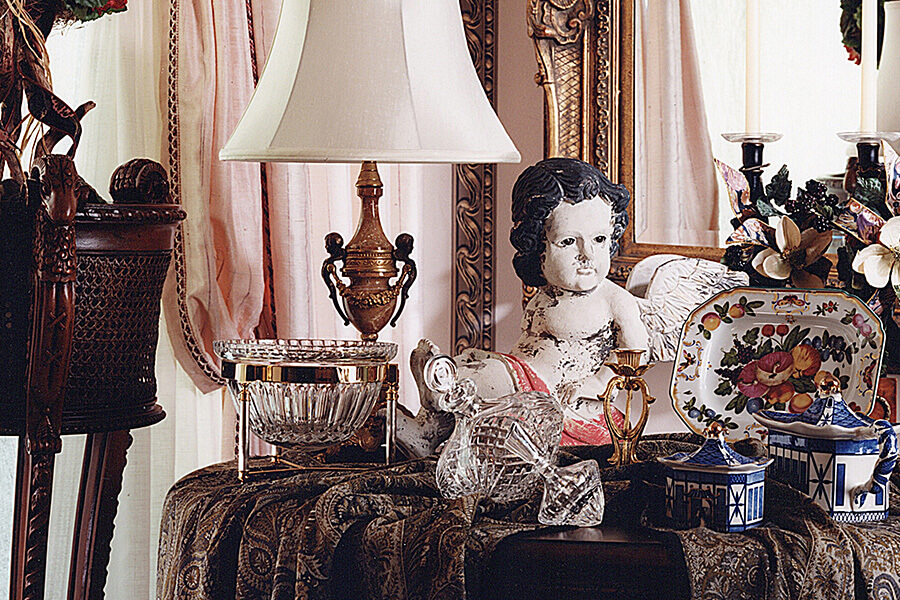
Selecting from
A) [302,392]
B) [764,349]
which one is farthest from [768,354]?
[302,392]

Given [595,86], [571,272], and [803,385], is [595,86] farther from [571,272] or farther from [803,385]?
[803,385]

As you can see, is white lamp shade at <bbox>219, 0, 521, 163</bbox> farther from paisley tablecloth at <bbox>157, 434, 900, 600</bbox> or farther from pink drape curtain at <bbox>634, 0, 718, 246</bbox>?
pink drape curtain at <bbox>634, 0, 718, 246</bbox>

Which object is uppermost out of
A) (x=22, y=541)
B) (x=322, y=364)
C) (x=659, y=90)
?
(x=659, y=90)

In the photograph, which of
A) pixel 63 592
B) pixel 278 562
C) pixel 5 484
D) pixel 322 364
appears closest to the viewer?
pixel 278 562

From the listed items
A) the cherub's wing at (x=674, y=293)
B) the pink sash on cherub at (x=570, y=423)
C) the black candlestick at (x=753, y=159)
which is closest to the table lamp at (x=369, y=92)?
the black candlestick at (x=753, y=159)

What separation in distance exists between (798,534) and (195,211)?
4.16 feet

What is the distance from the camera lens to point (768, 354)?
1.45 m

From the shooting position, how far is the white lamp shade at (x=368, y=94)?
4.60 ft

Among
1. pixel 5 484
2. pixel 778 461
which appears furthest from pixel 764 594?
pixel 5 484

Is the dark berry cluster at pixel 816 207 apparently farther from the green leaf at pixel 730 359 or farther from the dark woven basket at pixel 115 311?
the dark woven basket at pixel 115 311

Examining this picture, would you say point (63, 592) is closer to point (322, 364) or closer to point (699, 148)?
point (322, 364)

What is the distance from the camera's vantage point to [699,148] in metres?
2.26

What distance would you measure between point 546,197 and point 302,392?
567 mm

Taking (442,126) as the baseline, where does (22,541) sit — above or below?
below
